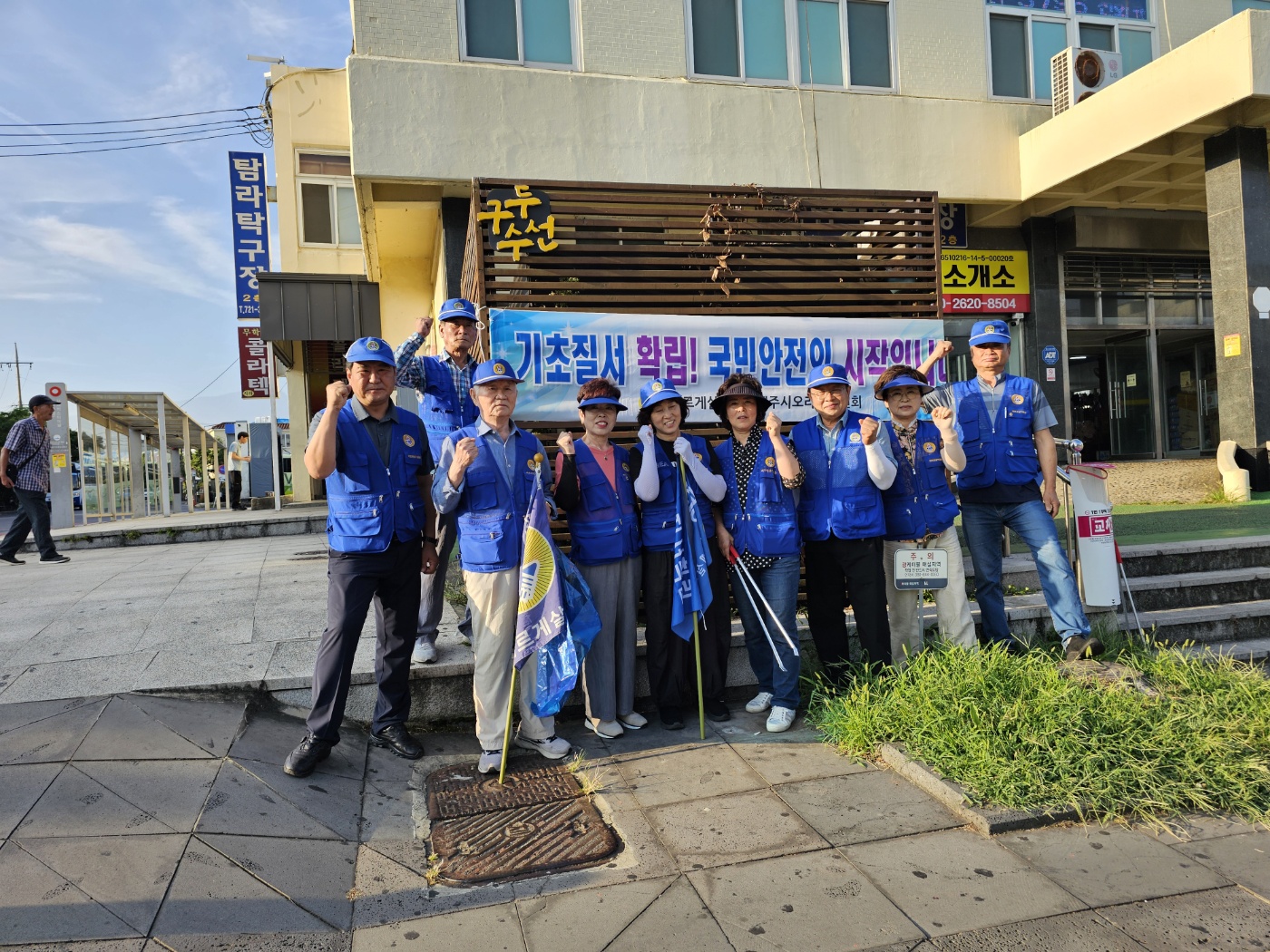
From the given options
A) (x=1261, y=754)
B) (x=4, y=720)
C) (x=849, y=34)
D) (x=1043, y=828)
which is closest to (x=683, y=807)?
(x=1043, y=828)

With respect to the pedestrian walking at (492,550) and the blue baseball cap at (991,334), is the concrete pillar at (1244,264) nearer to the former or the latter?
the blue baseball cap at (991,334)

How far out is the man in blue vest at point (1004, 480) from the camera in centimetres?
470

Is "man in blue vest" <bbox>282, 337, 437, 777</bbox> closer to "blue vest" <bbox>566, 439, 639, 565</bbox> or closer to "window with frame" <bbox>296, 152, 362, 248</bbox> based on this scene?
"blue vest" <bbox>566, 439, 639, 565</bbox>

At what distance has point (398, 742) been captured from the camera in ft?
13.2

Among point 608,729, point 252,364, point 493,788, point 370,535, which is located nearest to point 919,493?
point 608,729

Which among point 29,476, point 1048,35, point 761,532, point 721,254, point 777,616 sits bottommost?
point 777,616

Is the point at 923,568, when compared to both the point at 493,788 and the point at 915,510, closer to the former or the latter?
the point at 915,510

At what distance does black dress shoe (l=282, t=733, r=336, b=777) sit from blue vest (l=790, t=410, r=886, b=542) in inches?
104

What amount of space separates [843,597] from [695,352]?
187cm

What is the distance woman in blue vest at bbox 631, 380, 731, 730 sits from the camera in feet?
14.2

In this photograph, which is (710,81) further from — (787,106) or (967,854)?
(967,854)

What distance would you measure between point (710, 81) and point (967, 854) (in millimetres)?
9562

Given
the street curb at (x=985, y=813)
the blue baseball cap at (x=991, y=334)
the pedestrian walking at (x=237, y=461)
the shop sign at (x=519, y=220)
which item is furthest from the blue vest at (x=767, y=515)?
the pedestrian walking at (x=237, y=461)

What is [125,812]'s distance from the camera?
309 cm
